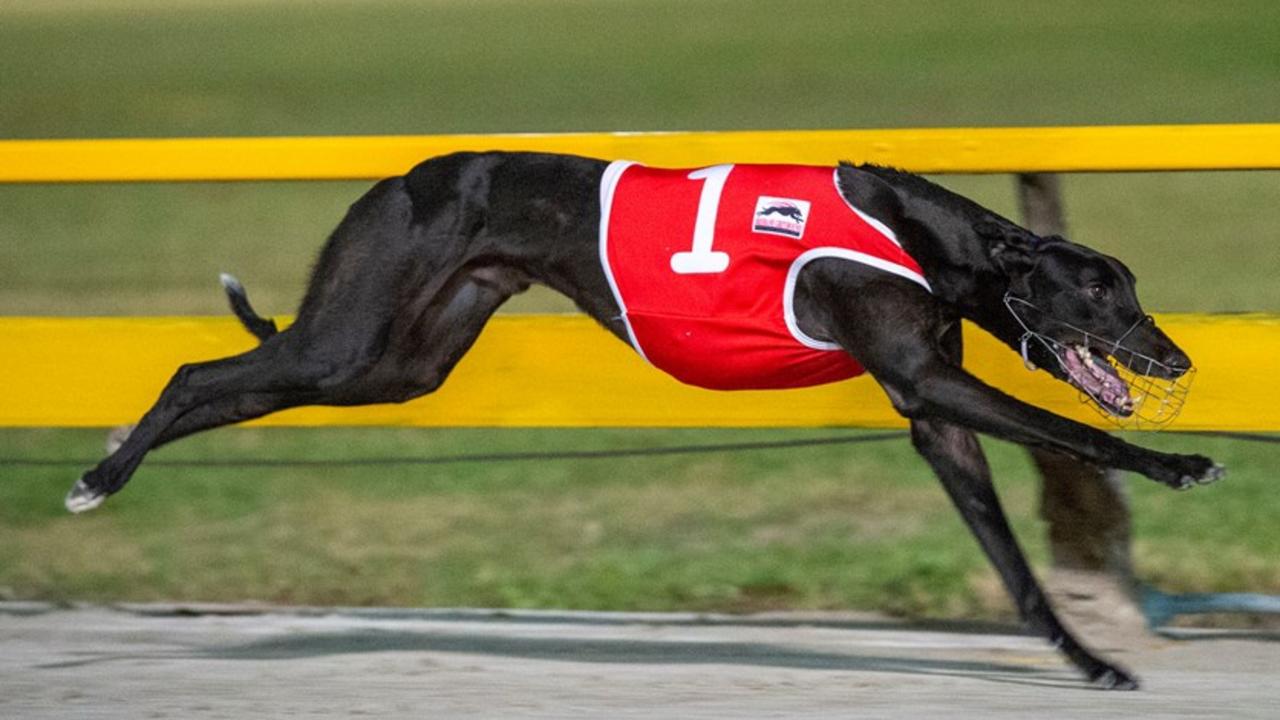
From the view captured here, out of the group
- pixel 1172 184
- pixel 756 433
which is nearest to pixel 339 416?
pixel 756 433

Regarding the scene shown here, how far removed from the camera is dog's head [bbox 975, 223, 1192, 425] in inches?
186

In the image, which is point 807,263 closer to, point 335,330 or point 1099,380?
point 1099,380

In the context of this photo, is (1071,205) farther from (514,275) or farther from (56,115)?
(56,115)

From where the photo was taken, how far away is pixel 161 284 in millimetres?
12320

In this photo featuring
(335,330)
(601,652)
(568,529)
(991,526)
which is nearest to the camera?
(991,526)

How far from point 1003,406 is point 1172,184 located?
10.6 metres

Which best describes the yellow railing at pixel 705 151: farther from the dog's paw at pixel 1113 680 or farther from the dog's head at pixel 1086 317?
the dog's paw at pixel 1113 680

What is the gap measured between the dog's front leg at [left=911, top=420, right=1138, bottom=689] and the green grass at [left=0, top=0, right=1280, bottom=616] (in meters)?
0.82

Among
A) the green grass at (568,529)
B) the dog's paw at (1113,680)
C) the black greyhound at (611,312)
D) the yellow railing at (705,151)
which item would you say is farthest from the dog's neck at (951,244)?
the green grass at (568,529)

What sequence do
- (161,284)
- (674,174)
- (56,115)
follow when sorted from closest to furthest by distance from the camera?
(674,174) → (161,284) → (56,115)

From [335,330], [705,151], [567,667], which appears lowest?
[567,667]

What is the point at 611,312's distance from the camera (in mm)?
5184

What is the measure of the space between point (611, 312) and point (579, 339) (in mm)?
527

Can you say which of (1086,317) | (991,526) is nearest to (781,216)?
(1086,317)
